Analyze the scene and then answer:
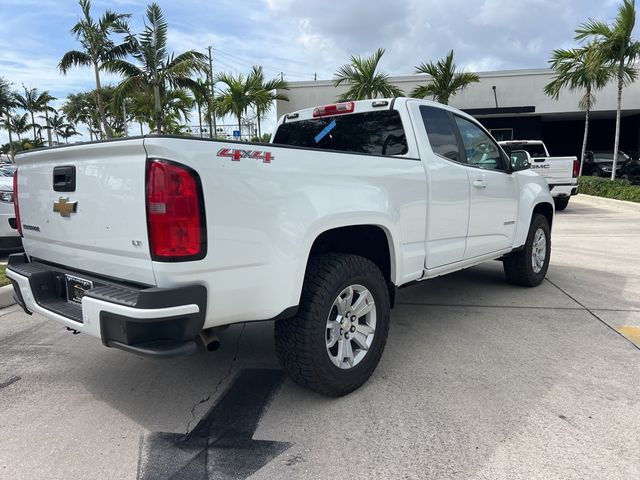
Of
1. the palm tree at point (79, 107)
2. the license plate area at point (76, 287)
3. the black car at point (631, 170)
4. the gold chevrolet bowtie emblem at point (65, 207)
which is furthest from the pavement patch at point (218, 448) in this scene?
the palm tree at point (79, 107)

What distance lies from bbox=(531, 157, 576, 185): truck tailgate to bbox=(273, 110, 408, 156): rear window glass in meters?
10.1

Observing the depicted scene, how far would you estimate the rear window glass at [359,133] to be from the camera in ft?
12.9

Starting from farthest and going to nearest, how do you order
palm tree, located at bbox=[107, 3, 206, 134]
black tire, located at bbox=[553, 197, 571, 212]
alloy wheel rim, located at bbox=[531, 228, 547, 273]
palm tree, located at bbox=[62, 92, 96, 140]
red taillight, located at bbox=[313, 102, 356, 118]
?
palm tree, located at bbox=[62, 92, 96, 140]
palm tree, located at bbox=[107, 3, 206, 134]
black tire, located at bbox=[553, 197, 571, 212]
alloy wheel rim, located at bbox=[531, 228, 547, 273]
red taillight, located at bbox=[313, 102, 356, 118]

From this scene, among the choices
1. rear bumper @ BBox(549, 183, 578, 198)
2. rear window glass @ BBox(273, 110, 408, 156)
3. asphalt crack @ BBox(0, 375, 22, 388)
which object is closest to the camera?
asphalt crack @ BBox(0, 375, 22, 388)

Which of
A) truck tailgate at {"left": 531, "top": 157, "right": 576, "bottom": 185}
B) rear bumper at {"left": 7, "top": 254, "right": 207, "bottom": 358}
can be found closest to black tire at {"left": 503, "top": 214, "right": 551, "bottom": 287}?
rear bumper at {"left": 7, "top": 254, "right": 207, "bottom": 358}

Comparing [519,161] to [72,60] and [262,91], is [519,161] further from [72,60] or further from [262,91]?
[72,60]

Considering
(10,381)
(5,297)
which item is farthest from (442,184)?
(5,297)

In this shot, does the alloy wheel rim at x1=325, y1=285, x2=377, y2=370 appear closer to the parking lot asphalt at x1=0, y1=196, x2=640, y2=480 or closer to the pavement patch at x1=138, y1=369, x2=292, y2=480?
the parking lot asphalt at x1=0, y1=196, x2=640, y2=480

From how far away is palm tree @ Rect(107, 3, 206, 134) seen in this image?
57.5ft

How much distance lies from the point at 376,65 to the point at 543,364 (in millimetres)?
14797

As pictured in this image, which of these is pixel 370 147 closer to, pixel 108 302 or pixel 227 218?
pixel 227 218

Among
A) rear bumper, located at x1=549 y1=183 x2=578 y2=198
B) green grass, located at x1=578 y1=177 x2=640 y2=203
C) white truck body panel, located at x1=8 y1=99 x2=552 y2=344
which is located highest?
white truck body panel, located at x1=8 y1=99 x2=552 y2=344

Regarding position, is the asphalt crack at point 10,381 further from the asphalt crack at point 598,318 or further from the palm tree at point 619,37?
the palm tree at point 619,37

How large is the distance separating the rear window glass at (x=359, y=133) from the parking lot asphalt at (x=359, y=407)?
5.36ft
